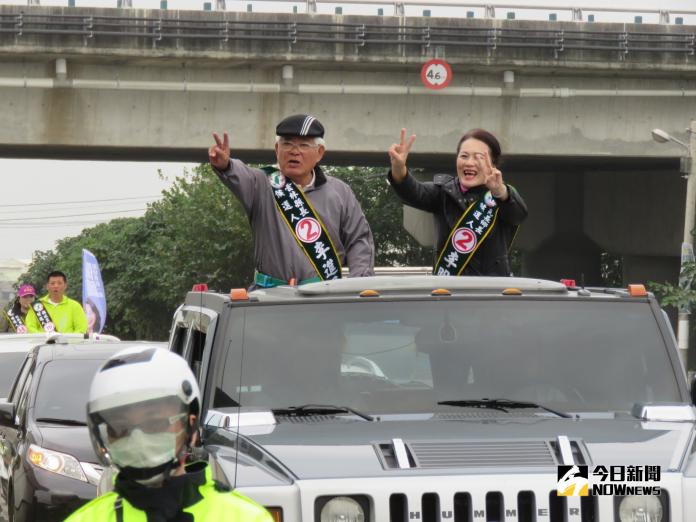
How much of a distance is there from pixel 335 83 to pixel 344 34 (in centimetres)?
117

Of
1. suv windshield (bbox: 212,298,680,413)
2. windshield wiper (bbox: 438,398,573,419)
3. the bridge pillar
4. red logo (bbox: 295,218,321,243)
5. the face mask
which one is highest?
red logo (bbox: 295,218,321,243)

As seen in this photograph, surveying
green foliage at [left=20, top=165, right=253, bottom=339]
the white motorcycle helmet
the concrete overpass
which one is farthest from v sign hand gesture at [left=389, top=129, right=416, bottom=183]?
green foliage at [left=20, top=165, right=253, bottom=339]

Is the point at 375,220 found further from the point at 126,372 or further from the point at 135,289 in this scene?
the point at 126,372

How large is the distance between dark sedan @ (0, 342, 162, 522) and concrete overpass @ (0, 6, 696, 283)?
20994mm

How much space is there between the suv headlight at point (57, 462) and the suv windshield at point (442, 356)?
5.14 m

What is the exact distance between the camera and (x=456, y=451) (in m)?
5.67

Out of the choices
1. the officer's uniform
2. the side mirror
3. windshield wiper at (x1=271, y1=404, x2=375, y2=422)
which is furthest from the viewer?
the side mirror

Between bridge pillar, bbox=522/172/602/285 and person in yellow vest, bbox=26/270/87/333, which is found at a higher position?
person in yellow vest, bbox=26/270/87/333

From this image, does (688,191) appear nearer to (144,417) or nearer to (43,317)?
(43,317)

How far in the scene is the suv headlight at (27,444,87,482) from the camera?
1152 centimetres

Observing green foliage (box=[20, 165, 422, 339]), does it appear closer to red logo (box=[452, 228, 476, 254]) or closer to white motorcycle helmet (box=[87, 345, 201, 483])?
red logo (box=[452, 228, 476, 254])

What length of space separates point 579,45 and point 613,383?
2971 centimetres

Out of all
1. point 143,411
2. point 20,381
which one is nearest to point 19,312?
point 20,381

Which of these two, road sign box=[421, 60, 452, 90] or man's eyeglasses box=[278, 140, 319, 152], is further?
road sign box=[421, 60, 452, 90]
